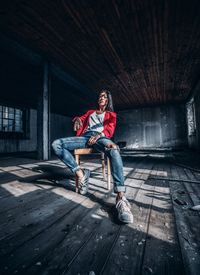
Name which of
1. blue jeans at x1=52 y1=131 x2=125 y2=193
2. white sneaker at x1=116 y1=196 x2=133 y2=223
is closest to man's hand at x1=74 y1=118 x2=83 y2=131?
blue jeans at x1=52 y1=131 x2=125 y2=193

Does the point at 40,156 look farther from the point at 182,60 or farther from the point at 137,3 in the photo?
the point at 182,60

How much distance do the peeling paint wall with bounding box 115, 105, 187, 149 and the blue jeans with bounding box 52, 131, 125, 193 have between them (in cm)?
1297

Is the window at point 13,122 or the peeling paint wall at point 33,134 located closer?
the window at point 13,122

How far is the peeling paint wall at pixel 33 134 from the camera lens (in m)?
9.61

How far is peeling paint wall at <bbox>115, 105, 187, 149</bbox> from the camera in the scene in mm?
13547

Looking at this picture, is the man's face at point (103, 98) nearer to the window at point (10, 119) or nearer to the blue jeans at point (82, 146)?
the blue jeans at point (82, 146)

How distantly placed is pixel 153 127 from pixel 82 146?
13.1m

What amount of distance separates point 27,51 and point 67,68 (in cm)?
178

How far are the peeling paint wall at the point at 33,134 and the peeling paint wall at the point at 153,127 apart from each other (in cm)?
478

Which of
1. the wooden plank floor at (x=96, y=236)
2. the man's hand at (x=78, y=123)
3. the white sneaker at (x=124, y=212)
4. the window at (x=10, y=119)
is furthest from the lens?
the window at (x=10, y=119)

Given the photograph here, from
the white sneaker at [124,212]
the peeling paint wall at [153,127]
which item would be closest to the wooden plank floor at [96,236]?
the white sneaker at [124,212]

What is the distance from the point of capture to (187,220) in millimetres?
1332

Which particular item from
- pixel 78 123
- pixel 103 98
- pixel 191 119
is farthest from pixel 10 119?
pixel 191 119

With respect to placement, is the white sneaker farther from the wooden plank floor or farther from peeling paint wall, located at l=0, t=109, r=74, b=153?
peeling paint wall, located at l=0, t=109, r=74, b=153
